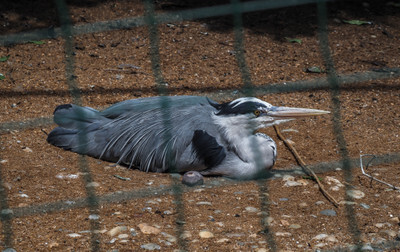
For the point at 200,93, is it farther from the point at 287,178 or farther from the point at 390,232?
the point at 390,232

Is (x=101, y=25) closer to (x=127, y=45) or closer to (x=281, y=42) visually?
(x=127, y=45)

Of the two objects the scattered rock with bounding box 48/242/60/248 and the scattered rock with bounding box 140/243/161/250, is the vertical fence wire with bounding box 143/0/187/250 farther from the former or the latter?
the scattered rock with bounding box 48/242/60/248

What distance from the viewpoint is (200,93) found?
403cm

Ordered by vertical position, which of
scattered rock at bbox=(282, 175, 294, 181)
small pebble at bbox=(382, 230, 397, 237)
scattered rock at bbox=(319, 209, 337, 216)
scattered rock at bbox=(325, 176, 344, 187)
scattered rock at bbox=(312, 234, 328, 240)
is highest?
scattered rock at bbox=(282, 175, 294, 181)

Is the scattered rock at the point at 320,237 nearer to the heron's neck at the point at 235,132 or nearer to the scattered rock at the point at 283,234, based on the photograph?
the scattered rock at the point at 283,234

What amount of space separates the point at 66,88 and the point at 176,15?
→ 131 centimetres

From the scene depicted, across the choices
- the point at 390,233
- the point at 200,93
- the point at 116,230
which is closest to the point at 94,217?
the point at 116,230

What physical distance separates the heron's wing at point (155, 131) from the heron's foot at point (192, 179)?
11 cm

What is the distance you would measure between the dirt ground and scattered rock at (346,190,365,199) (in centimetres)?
1

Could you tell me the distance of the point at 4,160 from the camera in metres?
3.11

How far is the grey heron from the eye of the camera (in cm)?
316

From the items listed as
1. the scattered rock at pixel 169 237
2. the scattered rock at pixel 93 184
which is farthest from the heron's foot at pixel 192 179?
the scattered rock at pixel 169 237

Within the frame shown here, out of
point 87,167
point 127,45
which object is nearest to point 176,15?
point 127,45

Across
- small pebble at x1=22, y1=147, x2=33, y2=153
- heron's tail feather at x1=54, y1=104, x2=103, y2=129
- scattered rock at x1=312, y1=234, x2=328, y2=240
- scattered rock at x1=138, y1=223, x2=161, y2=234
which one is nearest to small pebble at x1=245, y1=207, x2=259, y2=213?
scattered rock at x1=312, y1=234, x2=328, y2=240
